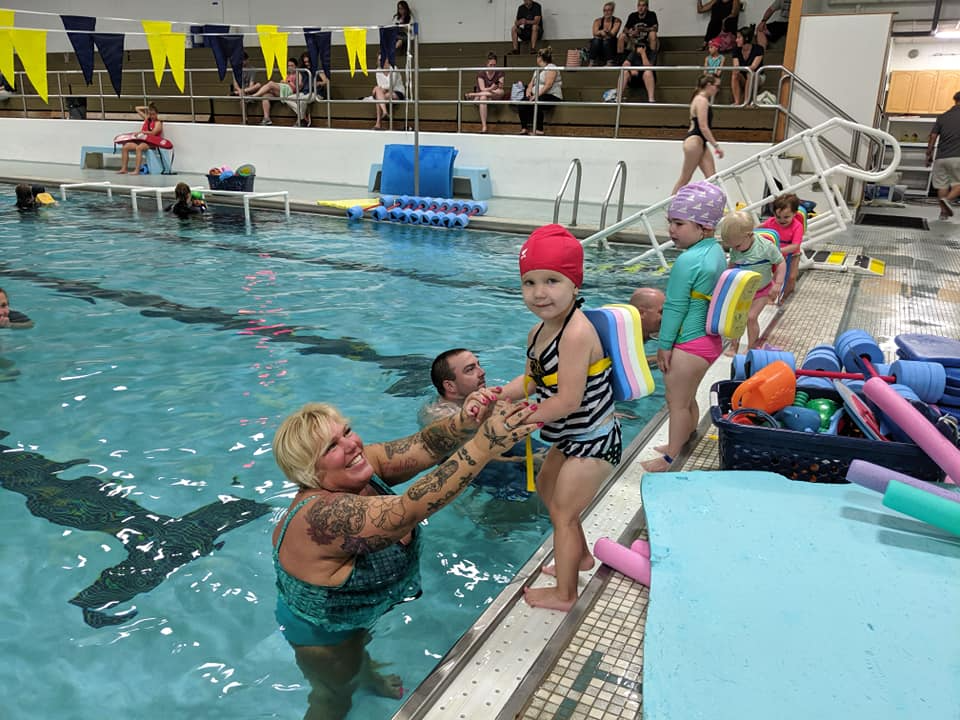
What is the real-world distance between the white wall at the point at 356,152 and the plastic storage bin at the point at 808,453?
10.5m

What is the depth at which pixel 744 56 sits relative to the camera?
549 inches

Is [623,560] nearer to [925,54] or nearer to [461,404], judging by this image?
[461,404]

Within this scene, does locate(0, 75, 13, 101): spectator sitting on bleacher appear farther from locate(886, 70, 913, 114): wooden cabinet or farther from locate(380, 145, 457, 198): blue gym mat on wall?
locate(886, 70, 913, 114): wooden cabinet

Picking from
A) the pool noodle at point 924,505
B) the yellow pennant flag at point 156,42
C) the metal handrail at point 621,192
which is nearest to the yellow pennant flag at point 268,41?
the yellow pennant flag at point 156,42

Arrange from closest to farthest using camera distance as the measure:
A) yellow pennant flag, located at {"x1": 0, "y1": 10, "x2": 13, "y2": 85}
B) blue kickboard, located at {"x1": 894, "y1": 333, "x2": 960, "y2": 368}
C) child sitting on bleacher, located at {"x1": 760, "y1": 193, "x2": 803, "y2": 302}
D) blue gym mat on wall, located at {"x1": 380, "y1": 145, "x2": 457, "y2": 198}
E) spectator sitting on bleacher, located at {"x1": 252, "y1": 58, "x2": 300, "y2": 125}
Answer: blue kickboard, located at {"x1": 894, "y1": 333, "x2": 960, "y2": 368}
child sitting on bleacher, located at {"x1": 760, "y1": 193, "x2": 803, "y2": 302}
yellow pennant flag, located at {"x1": 0, "y1": 10, "x2": 13, "y2": 85}
blue gym mat on wall, located at {"x1": 380, "y1": 145, "x2": 457, "y2": 198}
spectator sitting on bleacher, located at {"x1": 252, "y1": 58, "x2": 300, "y2": 125}

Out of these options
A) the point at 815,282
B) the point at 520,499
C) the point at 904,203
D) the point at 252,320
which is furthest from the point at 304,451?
the point at 904,203

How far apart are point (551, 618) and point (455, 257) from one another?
763cm

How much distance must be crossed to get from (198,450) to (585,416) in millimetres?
2616

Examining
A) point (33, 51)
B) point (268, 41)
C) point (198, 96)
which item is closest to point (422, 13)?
point (198, 96)

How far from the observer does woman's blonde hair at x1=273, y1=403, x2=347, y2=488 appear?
2.17 meters

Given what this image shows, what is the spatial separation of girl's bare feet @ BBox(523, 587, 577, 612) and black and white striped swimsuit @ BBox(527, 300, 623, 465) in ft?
1.51

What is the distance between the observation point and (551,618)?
2.40 metres

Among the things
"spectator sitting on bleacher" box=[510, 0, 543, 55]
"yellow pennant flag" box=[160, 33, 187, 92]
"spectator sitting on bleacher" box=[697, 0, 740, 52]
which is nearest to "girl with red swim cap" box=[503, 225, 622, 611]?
"yellow pennant flag" box=[160, 33, 187, 92]

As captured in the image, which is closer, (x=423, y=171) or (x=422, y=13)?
(x=423, y=171)
